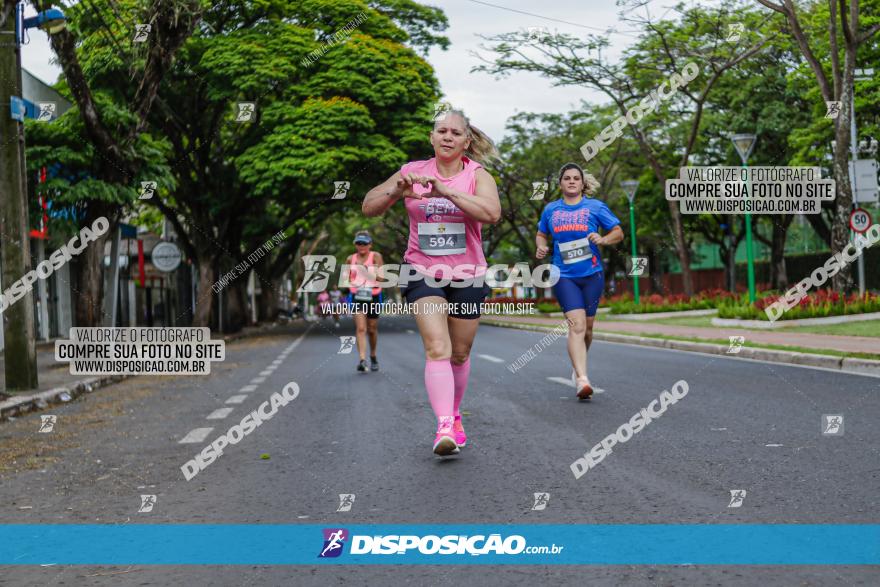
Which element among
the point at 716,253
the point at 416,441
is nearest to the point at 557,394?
the point at 416,441

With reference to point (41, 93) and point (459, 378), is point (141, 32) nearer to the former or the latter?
point (41, 93)

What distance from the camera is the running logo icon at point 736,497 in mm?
4425

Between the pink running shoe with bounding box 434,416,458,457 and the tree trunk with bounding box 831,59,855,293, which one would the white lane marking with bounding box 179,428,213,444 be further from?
the tree trunk with bounding box 831,59,855,293

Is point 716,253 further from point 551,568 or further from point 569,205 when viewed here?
point 551,568

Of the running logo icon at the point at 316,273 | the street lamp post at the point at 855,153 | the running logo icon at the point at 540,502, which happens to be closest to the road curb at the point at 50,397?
the running logo icon at the point at 540,502

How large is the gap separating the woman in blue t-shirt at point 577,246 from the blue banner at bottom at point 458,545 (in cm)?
497

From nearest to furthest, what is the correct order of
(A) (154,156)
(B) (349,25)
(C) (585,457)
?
1. (C) (585,457)
2. (A) (154,156)
3. (B) (349,25)

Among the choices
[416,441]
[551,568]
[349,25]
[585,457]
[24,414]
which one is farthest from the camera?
[349,25]

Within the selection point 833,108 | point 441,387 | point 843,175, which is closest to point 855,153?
point 843,175

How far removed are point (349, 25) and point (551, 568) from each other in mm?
28921

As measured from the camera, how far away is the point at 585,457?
5.77m

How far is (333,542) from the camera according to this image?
4.00m

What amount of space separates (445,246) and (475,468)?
1297mm

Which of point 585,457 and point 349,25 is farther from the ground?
point 349,25
